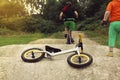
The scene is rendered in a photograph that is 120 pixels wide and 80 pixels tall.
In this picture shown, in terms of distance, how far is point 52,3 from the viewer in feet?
148

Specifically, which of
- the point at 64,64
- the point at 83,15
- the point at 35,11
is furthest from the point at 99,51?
the point at 35,11

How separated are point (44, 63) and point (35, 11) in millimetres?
44357

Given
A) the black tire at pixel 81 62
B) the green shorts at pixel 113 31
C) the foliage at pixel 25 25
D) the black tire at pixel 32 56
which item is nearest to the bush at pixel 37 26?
the foliage at pixel 25 25

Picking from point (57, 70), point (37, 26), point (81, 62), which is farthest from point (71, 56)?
point (37, 26)

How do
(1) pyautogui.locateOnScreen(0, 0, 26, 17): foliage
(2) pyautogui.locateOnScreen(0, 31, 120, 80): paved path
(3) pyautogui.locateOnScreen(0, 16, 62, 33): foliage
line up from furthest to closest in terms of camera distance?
(1) pyautogui.locateOnScreen(0, 0, 26, 17): foliage < (3) pyautogui.locateOnScreen(0, 16, 62, 33): foliage < (2) pyautogui.locateOnScreen(0, 31, 120, 80): paved path

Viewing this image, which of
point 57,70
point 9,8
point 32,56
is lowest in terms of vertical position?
point 9,8

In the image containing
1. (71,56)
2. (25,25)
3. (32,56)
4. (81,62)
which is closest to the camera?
(81,62)

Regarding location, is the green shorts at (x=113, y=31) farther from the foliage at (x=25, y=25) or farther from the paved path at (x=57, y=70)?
the foliage at (x=25, y=25)

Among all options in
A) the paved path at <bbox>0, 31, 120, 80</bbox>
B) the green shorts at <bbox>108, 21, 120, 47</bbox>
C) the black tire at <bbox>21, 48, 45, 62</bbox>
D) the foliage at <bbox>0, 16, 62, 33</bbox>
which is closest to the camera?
the paved path at <bbox>0, 31, 120, 80</bbox>

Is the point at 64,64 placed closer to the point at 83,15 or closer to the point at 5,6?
the point at 5,6

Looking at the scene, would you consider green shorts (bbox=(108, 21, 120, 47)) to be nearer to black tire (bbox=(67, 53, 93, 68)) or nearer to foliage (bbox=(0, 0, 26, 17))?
black tire (bbox=(67, 53, 93, 68))

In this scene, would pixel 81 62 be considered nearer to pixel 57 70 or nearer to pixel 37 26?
pixel 57 70

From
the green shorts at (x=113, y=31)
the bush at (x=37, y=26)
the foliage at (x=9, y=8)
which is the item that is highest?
the green shorts at (x=113, y=31)

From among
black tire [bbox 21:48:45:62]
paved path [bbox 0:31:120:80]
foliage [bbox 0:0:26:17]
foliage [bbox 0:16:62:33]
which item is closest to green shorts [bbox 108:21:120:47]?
paved path [bbox 0:31:120:80]
